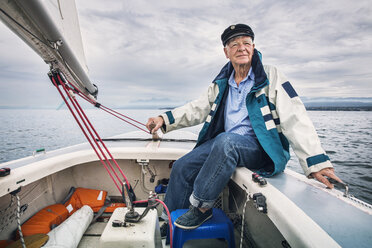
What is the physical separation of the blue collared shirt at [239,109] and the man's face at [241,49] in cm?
14

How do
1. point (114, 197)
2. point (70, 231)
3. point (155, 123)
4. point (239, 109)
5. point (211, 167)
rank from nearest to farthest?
point (211, 167)
point (70, 231)
point (239, 109)
point (155, 123)
point (114, 197)

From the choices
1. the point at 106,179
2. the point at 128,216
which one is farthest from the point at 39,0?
the point at 106,179

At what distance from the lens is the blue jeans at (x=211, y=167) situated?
4.41 feet

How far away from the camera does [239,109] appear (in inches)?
70.3

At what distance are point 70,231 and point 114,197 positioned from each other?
986mm

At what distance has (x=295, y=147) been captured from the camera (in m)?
1.33

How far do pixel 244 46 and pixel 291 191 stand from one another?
4.12 ft

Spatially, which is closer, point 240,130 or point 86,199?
point 240,130

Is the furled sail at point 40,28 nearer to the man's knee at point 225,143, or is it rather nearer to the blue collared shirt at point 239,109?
the man's knee at point 225,143

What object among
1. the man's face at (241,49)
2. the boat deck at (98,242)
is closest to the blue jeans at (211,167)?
the boat deck at (98,242)

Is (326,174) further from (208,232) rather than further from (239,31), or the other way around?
(239,31)

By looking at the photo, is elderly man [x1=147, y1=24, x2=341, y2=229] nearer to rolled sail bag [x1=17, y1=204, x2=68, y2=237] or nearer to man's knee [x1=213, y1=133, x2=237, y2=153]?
man's knee [x1=213, y1=133, x2=237, y2=153]

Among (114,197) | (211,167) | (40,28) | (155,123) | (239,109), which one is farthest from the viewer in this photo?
(114,197)

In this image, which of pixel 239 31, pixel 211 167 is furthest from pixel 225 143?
pixel 239 31
